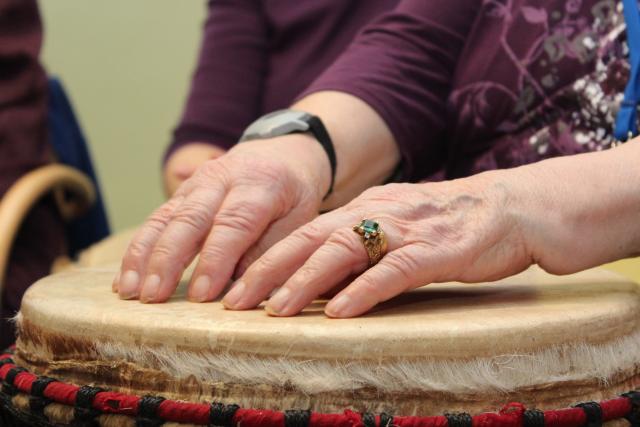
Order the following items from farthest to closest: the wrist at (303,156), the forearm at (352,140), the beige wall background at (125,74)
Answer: the beige wall background at (125,74) → the forearm at (352,140) → the wrist at (303,156)

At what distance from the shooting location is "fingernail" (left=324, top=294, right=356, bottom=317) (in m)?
0.60

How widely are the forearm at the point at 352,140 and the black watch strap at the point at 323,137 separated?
0.02 metres

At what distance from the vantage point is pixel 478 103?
3.44ft

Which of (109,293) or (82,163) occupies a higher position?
(109,293)

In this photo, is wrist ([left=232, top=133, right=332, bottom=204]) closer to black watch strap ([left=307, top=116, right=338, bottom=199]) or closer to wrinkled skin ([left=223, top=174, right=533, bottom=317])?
black watch strap ([left=307, top=116, right=338, bottom=199])

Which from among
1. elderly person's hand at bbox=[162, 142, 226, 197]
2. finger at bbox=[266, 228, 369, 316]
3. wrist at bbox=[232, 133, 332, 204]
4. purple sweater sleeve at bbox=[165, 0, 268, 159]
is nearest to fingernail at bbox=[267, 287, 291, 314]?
finger at bbox=[266, 228, 369, 316]

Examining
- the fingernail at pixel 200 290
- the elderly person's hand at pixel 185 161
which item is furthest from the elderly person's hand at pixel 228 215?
the elderly person's hand at pixel 185 161

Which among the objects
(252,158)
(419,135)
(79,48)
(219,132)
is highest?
(252,158)

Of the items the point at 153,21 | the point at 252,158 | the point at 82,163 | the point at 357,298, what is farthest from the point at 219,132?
the point at 153,21

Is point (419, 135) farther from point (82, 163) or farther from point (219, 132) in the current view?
point (82, 163)

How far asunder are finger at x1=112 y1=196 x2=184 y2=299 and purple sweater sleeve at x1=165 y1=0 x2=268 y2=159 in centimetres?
70

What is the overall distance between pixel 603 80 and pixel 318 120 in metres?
0.31

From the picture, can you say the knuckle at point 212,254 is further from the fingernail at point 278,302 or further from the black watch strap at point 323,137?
the black watch strap at point 323,137

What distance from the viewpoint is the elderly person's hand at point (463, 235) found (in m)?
0.62
